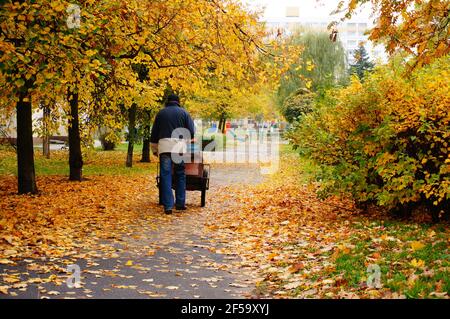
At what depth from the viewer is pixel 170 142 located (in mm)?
10320

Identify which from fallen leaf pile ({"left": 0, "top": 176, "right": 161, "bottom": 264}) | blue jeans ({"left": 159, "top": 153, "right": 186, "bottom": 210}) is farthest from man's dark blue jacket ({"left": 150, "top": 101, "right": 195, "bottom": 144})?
fallen leaf pile ({"left": 0, "top": 176, "right": 161, "bottom": 264})

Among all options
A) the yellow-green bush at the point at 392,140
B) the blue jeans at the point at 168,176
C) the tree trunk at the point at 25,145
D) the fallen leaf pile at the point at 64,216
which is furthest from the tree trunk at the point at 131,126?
the yellow-green bush at the point at 392,140

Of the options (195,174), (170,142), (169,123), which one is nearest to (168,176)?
(170,142)

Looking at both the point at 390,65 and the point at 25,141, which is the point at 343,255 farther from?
the point at 25,141

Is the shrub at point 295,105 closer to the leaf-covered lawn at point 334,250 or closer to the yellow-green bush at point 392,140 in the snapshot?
the leaf-covered lawn at point 334,250

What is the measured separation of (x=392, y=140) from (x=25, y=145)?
333 inches

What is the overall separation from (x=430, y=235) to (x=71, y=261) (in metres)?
4.72

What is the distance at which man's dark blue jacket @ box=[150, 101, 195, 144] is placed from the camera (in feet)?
34.2

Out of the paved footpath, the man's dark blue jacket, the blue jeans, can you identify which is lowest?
the paved footpath

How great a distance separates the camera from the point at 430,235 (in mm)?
7141

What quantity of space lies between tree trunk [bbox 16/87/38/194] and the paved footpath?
515 centimetres

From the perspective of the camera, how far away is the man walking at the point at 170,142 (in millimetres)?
10328

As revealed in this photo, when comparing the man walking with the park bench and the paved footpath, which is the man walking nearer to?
the park bench

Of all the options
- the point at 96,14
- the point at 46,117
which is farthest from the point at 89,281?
the point at 46,117
